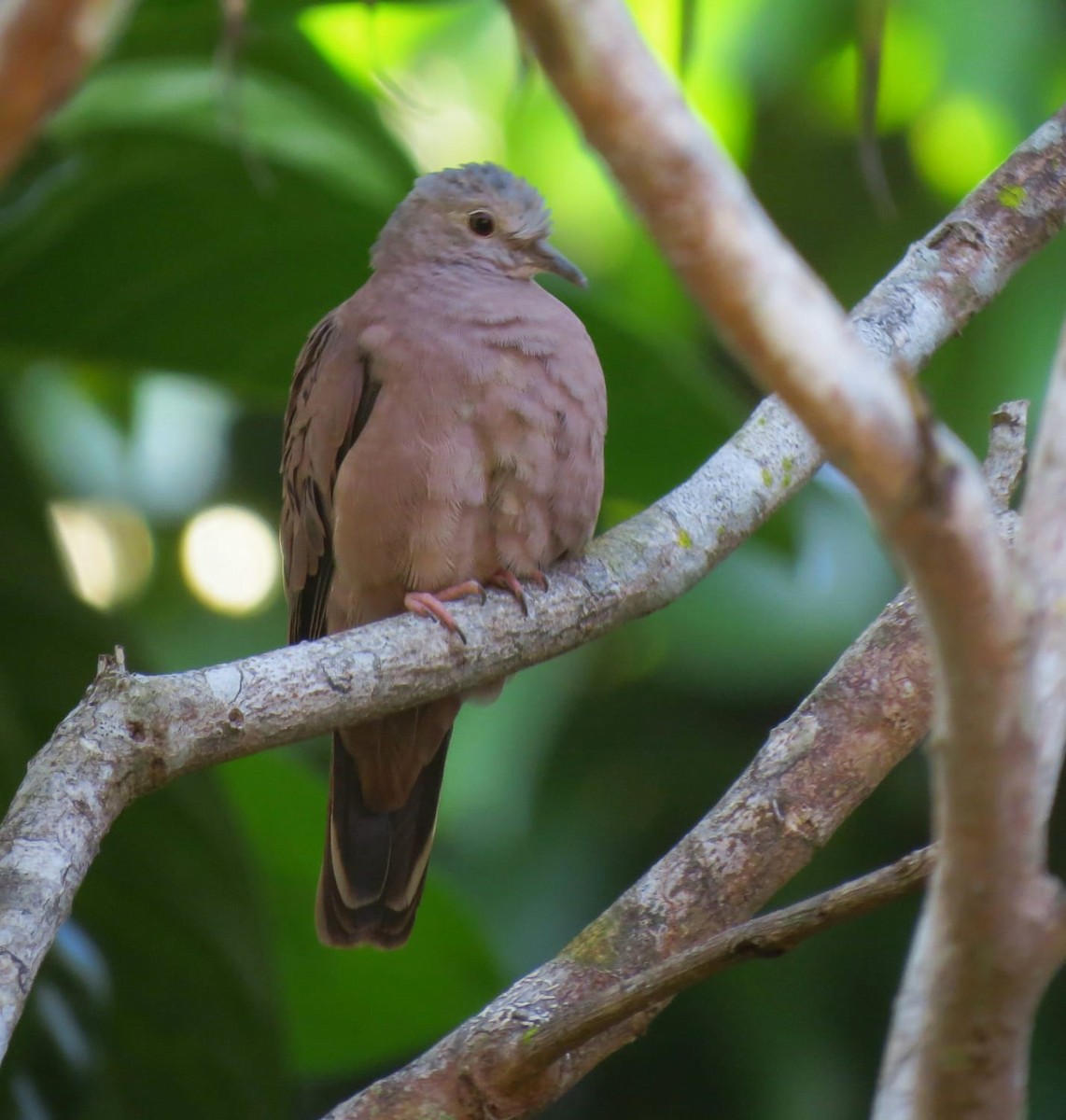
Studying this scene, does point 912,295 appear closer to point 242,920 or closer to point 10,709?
point 242,920

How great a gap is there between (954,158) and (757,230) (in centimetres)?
427

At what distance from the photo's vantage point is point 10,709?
11.9ft

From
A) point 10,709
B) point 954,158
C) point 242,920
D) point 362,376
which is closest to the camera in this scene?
point 362,376

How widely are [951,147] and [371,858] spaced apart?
3.24m

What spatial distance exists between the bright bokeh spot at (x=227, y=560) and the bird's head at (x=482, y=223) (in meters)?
1.63

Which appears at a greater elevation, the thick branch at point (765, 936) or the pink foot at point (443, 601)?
the pink foot at point (443, 601)

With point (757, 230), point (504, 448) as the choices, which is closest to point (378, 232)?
point (504, 448)

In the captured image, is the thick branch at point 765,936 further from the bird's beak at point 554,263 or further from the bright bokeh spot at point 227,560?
the bright bokeh spot at point 227,560

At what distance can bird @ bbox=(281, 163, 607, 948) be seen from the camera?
302 centimetres

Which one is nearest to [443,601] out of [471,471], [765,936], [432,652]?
[471,471]

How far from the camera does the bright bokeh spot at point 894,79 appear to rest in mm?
4926

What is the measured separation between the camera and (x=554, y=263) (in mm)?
3418

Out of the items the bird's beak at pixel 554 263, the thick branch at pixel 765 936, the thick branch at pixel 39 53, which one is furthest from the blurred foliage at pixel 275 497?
the thick branch at pixel 39 53

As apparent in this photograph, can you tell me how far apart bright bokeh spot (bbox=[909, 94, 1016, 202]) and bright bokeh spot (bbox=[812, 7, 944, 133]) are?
0.23 feet
